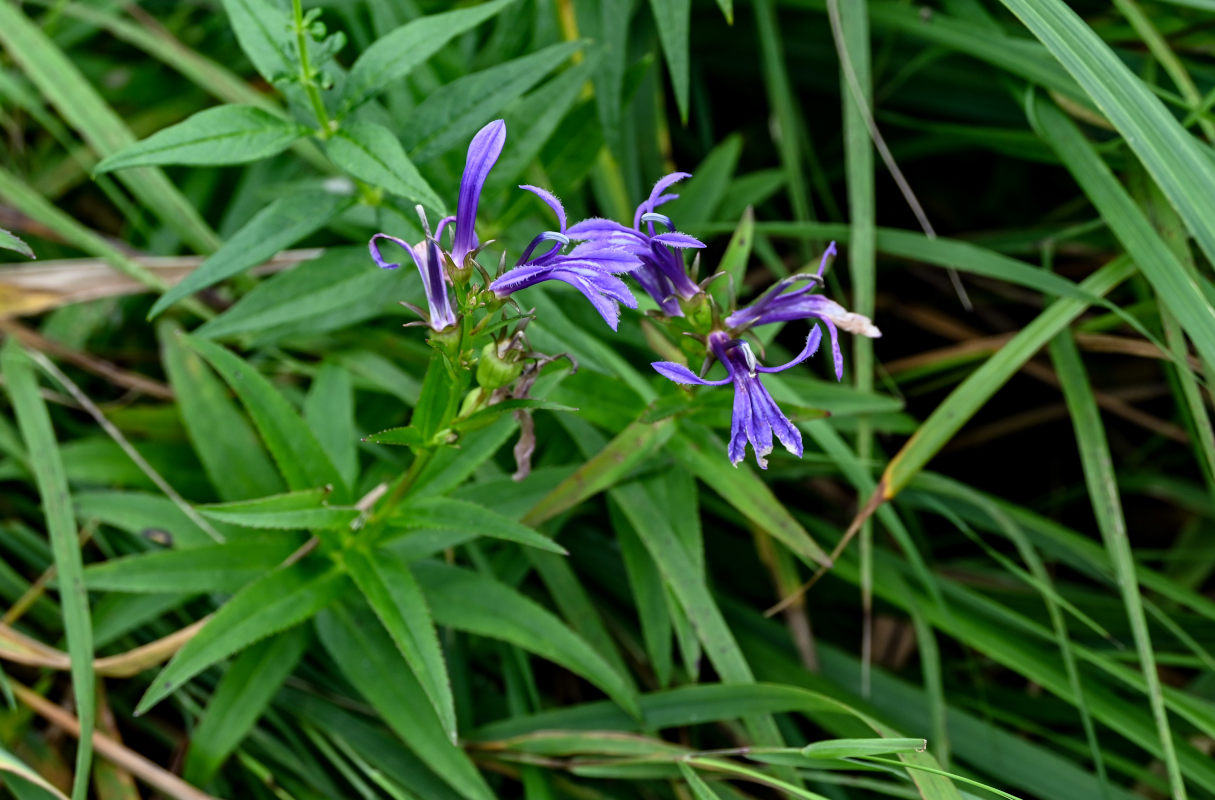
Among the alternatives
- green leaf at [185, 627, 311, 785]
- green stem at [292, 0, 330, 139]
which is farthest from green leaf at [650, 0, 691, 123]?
green leaf at [185, 627, 311, 785]

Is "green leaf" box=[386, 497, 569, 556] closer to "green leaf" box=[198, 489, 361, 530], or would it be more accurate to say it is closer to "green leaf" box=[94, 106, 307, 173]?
"green leaf" box=[198, 489, 361, 530]

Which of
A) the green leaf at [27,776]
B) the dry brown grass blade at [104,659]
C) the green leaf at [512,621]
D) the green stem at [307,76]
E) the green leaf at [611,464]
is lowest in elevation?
the green leaf at [27,776]

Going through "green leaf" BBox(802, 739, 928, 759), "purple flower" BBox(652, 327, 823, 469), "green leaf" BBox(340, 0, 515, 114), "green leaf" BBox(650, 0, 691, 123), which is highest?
"green leaf" BBox(650, 0, 691, 123)

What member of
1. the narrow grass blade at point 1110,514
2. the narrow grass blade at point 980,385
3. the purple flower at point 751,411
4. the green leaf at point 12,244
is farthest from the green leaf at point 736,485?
the green leaf at point 12,244

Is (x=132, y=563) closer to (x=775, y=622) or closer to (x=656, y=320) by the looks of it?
(x=656, y=320)

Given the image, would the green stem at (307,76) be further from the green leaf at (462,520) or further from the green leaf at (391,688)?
the green leaf at (391,688)

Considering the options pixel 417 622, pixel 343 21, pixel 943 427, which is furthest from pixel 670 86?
pixel 417 622

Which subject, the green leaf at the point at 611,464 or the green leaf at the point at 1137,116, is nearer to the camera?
the green leaf at the point at 1137,116
